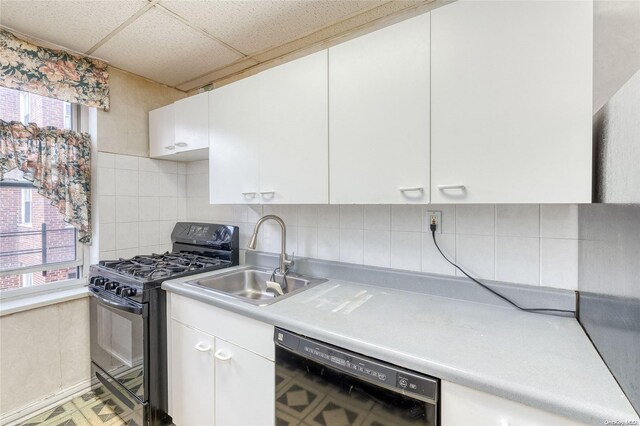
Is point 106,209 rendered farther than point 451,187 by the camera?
Yes

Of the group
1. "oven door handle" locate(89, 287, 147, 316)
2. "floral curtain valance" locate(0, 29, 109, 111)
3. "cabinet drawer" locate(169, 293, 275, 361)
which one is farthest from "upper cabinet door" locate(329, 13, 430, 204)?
"floral curtain valance" locate(0, 29, 109, 111)

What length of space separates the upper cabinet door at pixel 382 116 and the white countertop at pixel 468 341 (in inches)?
18.7

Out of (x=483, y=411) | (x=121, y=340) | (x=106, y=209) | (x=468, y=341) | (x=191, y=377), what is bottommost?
(x=191, y=377)

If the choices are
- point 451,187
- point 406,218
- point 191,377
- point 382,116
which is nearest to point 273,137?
point 382,116

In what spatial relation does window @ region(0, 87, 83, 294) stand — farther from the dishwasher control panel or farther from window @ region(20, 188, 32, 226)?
the dishwasher control panel

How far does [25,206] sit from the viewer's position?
6.04ft

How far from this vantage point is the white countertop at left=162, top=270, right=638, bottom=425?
27.4 inches

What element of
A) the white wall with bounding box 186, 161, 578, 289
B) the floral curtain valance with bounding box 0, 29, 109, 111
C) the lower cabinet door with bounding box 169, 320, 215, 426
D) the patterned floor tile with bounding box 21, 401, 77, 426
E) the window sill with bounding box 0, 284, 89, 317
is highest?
the floral curtain valance with bounding box 0, 29, 109, 111

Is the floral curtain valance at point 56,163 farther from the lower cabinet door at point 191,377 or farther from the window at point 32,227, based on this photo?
the lower cabinet door at point 191,377

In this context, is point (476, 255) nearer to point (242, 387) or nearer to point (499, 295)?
point (499, 295)

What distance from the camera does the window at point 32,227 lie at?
1.76 meters

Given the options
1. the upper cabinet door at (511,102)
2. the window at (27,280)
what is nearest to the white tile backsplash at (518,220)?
the upper cabinet door at (511,102)

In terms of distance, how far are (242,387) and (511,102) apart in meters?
1.55

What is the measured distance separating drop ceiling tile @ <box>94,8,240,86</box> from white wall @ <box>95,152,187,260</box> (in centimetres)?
66
